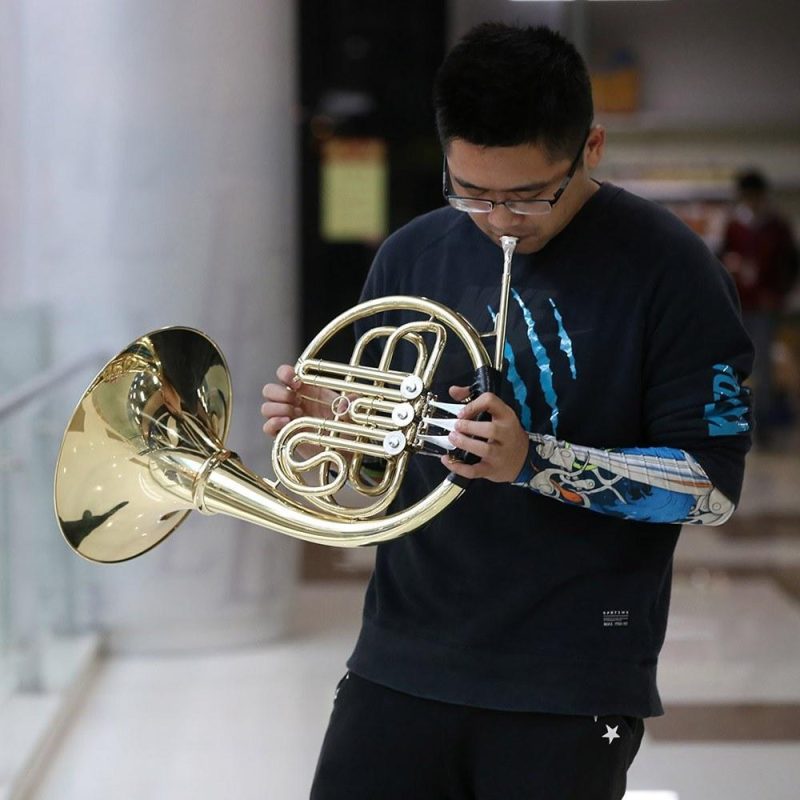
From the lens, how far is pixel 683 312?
1.42 m

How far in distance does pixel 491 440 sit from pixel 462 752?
409mm

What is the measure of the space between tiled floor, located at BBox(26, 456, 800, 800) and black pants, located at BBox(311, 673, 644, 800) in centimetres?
158

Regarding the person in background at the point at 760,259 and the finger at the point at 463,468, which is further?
the person in background at the point at 760,259

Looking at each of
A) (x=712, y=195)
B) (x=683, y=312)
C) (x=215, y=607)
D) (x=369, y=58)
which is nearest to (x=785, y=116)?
(x=712, y=195)

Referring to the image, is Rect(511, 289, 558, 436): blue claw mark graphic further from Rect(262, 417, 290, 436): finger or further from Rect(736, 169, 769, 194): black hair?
Rect(736, 169, 769, 194): black hair

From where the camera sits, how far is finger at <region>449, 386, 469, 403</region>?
142 centimetres

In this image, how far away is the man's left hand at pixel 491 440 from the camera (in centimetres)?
130

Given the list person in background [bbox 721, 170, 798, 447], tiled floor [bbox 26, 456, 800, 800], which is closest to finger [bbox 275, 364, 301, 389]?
tiled floor [bbox 26, 456, 800, 800]

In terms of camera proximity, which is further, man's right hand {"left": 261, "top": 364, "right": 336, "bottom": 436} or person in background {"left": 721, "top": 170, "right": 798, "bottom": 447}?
person in background {"left": 721, "top": 170, "right": 798, "bottom": 447}

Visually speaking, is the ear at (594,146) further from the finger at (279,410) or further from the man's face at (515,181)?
the finger at (279,410)

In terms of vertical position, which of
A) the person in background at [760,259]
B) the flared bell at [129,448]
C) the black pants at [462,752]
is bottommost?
the person in background at [760,259]

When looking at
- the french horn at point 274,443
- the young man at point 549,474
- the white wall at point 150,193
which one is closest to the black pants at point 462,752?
the young man at point 549,474

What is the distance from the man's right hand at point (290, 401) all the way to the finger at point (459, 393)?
192 millimetres

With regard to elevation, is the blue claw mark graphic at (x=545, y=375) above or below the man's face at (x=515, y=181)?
below
